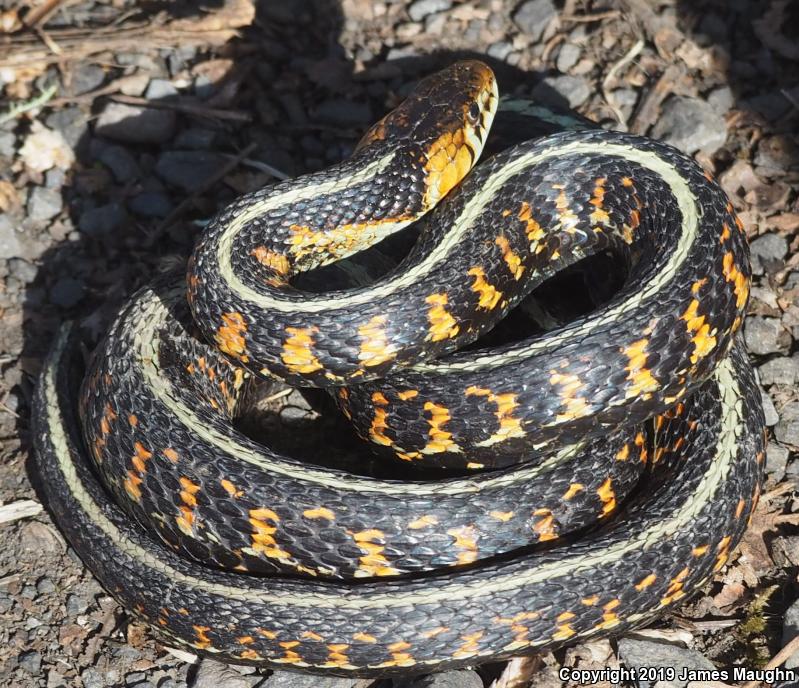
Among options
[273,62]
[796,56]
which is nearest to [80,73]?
[273,62]

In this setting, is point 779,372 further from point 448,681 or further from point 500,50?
point 500,50

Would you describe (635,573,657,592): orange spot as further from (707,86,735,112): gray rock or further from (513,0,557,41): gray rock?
(513,0,557,41): gray rock

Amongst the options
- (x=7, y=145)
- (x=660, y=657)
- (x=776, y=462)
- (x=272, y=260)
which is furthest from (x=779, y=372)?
(x=7, y=145)

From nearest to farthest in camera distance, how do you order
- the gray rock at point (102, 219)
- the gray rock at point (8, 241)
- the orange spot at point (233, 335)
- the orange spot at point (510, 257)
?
1. the orange spot at point (233, 335)
2. the orange spot at point (510, 257)
3. the gray rock at point (8, 241)
4. the gray rock at point (102, 219)

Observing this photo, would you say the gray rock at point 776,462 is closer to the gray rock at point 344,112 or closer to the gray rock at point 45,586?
the gray rock at point 344,112

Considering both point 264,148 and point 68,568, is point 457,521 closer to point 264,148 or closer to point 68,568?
point 68,568

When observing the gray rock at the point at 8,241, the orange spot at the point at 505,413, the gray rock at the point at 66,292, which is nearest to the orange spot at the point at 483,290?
the orange spot at the point at 505,413
